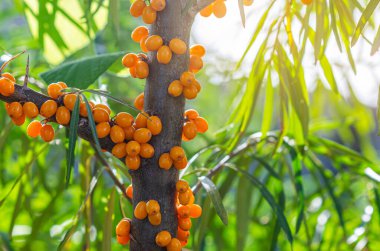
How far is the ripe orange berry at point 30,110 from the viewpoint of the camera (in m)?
0.50

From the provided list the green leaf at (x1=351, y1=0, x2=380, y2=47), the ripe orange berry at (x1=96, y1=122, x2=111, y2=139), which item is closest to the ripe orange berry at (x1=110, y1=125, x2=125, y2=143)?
the ripe orange berry at (x1=96, y1=122, x2=111, y2=139)

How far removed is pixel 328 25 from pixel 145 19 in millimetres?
225

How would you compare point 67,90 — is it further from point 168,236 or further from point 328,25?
point 328,25

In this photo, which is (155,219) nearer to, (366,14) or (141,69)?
(141,69)

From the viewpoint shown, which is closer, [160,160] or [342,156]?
[160,160]

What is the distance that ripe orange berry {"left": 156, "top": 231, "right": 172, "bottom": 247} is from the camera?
0.54 m

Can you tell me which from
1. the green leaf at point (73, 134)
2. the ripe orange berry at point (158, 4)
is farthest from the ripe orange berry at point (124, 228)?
the ripe orange berry at point (158, 4)

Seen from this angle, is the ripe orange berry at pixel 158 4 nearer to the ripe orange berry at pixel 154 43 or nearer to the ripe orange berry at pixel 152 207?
the ripe orange berry at pixel 154 43

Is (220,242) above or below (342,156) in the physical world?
below

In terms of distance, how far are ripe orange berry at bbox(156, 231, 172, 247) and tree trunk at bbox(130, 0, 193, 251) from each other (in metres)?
0.01

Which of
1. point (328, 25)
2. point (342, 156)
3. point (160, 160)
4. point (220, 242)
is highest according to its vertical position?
point (328, 25)

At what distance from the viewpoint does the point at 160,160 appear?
0.55 m

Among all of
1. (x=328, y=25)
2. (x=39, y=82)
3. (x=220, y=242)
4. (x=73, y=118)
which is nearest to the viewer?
(x=73, y=118)

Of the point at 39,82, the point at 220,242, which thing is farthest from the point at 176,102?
the point at 220,242
